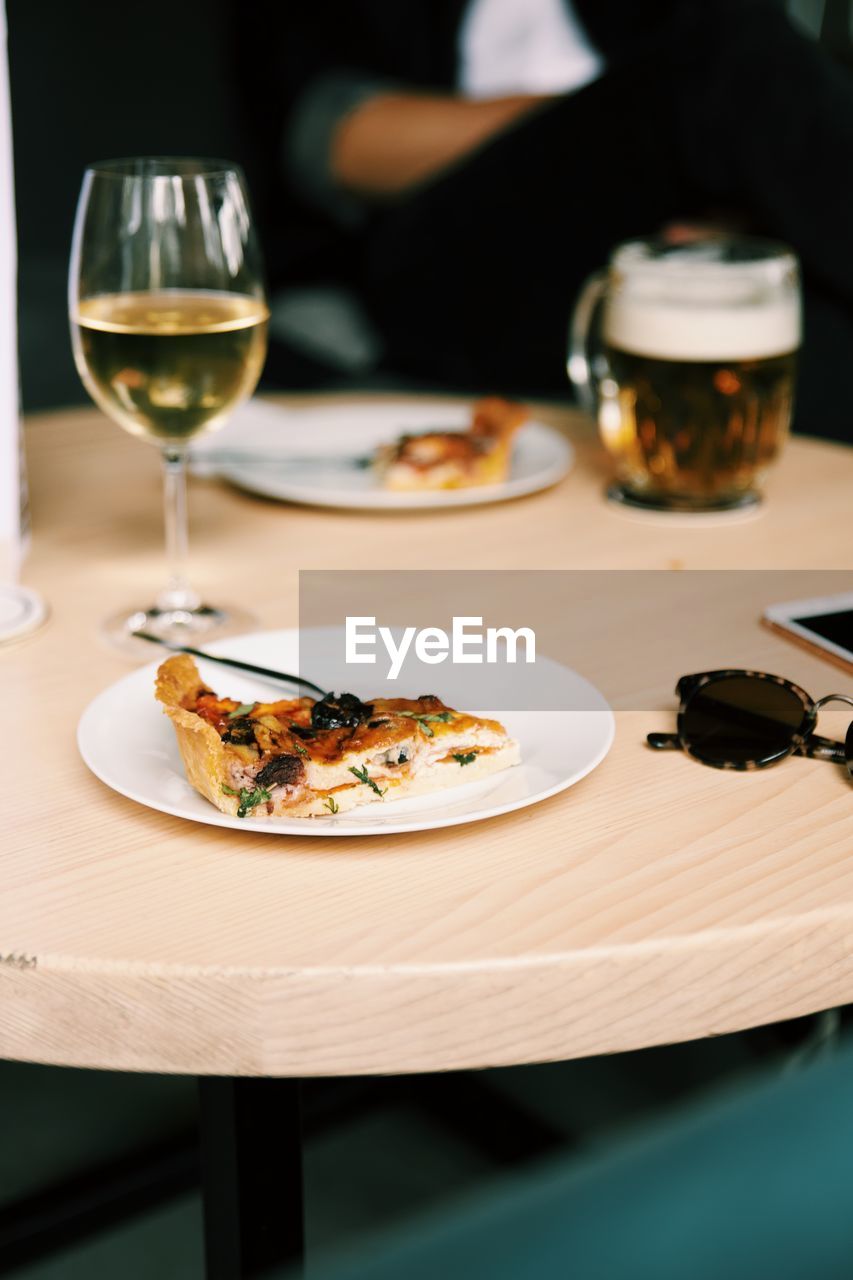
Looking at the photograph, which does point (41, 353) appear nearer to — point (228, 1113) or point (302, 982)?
point (228, 1113)

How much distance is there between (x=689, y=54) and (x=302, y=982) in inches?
73.2

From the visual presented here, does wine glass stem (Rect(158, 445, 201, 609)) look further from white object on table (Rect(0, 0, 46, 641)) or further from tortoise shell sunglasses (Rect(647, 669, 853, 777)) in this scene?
tortoise shell sunglasses (Rect(647, 669, 853, 777))

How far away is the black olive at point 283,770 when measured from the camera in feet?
2.18

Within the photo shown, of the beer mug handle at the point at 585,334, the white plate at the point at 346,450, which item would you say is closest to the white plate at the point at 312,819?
the white plate at the point at 346,450

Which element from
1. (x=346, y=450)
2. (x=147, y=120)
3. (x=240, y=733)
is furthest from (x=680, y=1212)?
(x=147, y=120)

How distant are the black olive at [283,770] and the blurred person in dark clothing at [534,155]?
1.41 m

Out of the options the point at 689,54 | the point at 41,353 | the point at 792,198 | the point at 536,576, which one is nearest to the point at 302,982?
the point at 536,576

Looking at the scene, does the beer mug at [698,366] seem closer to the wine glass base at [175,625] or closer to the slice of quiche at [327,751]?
the wine glass base at [175,625]

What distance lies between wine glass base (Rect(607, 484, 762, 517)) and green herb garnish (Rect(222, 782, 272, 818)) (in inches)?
24.0

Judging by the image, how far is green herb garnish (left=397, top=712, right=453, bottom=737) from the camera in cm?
68

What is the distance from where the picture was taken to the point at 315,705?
28.6 inches

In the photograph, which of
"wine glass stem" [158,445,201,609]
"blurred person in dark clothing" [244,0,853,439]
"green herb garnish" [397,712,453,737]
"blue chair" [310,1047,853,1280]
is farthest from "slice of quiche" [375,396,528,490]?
"blue chair" [310,1047,853,1280]

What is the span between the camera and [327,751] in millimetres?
681

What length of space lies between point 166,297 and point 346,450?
1.28 ft
